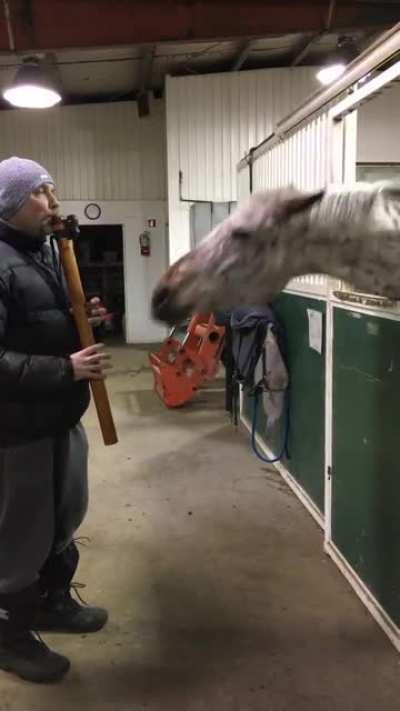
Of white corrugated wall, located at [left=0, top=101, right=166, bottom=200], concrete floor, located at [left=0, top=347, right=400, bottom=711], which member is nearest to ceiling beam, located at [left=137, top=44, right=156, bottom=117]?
white corrugated wall, located at [left=0, top=101, right=166, bottom=200]

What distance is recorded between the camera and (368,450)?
6.43 feet

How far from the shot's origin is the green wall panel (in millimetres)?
2541

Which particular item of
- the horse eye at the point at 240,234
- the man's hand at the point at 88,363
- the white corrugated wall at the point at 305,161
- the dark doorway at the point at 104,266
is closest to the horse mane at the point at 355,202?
the horse eye at the point at 240,234

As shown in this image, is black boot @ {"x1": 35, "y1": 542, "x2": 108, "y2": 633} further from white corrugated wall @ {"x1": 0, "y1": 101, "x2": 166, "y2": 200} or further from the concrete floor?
white corrugated wall @ {"x1": 0, "y1": 101, "x2": 166, "y2": 200}

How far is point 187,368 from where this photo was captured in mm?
4602

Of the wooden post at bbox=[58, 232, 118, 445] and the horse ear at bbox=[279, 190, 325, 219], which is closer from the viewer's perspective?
the horse ear at bbox=[279, 190, 325, 219]

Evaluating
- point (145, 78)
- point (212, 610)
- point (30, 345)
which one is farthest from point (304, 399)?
point (145, 78)

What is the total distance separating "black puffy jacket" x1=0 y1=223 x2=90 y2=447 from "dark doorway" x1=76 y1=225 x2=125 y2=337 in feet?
24.2

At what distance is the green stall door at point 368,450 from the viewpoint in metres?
1.79

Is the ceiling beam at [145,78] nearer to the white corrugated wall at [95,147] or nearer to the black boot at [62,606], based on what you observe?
the white corrugated wall at [95,147]

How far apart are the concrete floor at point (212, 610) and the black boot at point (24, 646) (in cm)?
4

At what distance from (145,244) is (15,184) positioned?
21.2ft

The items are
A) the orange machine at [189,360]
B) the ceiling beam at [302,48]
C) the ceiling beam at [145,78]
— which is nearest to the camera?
the orange machine at [189,360]

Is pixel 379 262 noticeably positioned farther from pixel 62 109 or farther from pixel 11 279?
pixel 62 109
